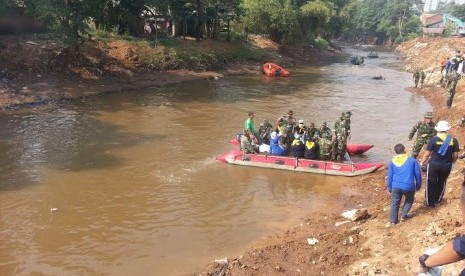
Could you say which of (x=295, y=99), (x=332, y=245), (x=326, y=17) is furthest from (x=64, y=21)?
(x=326, y=17)

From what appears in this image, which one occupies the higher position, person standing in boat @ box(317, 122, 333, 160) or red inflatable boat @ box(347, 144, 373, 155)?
person standing in boat @ box(317, 122, 333, 160)

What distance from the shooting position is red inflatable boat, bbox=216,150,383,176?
14883mm

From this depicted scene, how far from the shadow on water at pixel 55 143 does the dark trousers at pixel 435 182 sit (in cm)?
1011

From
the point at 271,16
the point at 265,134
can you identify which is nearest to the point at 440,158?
the point at 265,134

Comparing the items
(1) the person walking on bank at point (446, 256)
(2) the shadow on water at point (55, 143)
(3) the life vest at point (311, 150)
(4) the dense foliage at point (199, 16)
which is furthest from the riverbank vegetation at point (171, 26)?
(1) the person walking on bank at point (446, 256)

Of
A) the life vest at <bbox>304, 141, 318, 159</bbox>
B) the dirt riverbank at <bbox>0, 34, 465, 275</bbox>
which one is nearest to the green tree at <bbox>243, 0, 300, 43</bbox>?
the dirt riverbank at <bbox>0, 34, 465, 275</bbox>

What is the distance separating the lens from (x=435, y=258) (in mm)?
3865

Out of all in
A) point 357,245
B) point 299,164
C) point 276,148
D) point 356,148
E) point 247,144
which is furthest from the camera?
point 356,148

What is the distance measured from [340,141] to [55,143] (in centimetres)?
1089

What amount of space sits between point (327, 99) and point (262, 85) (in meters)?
6.06

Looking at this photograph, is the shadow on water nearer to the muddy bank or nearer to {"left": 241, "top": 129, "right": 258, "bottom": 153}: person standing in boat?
the muddy bank

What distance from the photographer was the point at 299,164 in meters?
15.2

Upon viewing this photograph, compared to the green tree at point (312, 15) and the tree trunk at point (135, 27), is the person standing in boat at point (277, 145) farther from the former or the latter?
the green tree at point (312, 15)

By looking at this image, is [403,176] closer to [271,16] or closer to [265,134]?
[265,134]
